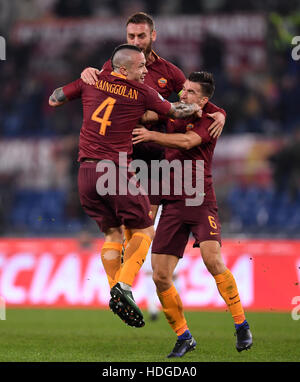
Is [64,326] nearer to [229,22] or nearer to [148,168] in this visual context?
[148,168]

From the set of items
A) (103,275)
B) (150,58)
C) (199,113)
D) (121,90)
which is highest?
(150,58)

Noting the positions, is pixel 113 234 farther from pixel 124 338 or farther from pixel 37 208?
pixel 37 208

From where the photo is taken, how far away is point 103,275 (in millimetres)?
13070

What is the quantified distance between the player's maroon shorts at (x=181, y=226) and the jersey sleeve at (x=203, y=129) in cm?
65

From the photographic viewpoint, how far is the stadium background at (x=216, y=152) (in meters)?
13.0

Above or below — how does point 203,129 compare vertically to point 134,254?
above

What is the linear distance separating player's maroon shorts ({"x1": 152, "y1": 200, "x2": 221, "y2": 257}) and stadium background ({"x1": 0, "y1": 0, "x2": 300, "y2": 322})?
4.68m

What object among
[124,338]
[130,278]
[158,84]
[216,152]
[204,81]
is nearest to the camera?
[130,278]

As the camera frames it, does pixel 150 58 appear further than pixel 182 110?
Yes

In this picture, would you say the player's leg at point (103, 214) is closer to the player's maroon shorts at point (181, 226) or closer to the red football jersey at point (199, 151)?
the player's maroon shorts at point (181, 226)

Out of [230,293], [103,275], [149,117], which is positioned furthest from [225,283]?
[103,275]

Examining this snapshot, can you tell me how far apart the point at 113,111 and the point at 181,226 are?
1.38m

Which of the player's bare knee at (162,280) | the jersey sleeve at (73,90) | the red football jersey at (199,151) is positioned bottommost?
the player's bare knee at (162,280)

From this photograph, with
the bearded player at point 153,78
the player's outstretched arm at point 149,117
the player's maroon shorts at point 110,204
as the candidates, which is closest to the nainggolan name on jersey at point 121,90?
the player's outstretched arm at point 149,117
